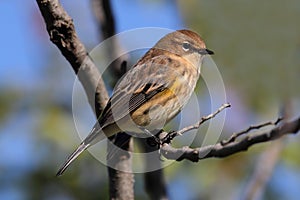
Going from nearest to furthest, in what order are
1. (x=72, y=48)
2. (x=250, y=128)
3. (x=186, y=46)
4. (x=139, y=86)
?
(x=250, y=128) < (x=72, y=48) < (x=139, y=86) < (x=186, y=46)

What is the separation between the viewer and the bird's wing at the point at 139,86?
4.52m

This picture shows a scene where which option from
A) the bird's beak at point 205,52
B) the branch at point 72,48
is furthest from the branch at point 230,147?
the bird's beak at point 205,52

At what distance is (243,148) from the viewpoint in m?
3.08

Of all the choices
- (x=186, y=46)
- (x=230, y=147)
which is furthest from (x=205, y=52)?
(x=230, y=147)

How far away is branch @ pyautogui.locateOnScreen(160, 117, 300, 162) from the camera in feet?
8.86

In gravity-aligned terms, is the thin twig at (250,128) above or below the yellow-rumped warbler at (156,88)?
above

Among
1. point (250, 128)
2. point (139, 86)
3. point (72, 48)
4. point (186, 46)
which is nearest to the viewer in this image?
point (250, 128)

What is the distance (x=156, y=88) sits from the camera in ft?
15.5

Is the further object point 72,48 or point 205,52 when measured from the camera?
point 205,52

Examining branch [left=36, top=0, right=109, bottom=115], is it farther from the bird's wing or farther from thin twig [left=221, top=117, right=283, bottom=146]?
thin twig [left=221, top=117, right=283, bottom=146]

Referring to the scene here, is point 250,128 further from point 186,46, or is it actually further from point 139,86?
point 186,46

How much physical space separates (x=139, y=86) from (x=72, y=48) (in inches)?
41.1

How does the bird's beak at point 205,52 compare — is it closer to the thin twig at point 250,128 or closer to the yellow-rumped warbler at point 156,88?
the yellow-rumped warbler at point 156,88

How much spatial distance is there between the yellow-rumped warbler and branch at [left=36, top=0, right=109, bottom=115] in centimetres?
13
